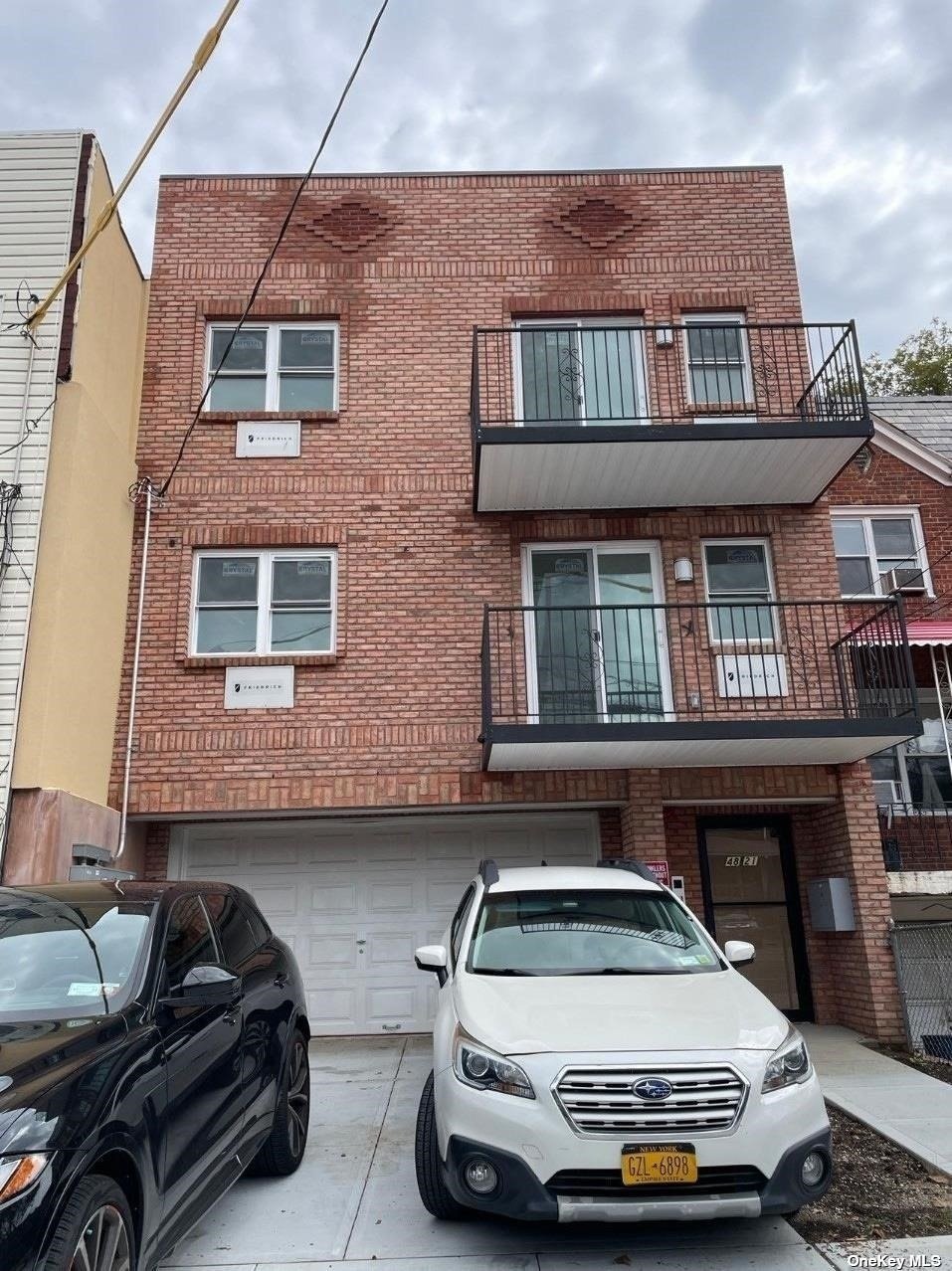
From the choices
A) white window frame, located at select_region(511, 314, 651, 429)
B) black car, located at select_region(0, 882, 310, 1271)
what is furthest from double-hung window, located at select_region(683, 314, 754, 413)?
black car, located at select_region(0, 882, 310, 1271)

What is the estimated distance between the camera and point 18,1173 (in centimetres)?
271

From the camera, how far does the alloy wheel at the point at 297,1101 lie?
17.5 feet

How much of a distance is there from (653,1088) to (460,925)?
7.45ft

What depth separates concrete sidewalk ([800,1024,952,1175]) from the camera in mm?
5848

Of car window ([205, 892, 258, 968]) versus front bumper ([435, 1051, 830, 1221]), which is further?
car window ([205, 892, 258, 968])

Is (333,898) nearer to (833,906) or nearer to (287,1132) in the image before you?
(833,906)

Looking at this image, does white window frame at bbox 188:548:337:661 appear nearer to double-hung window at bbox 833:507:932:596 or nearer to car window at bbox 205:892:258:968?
car window at bbox 205:892:258:968

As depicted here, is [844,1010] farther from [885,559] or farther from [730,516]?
[885,559]

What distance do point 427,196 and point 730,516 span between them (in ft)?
18.4

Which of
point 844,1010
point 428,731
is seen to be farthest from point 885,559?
point 428,731

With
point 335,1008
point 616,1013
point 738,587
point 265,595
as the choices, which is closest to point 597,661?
point 738,587

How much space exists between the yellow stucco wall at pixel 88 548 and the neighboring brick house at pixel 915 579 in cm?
858

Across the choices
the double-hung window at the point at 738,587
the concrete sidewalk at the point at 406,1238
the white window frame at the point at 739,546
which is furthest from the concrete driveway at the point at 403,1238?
the double-hung window at the point at 738,587

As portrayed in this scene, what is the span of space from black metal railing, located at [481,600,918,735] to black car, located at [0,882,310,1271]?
526cm
